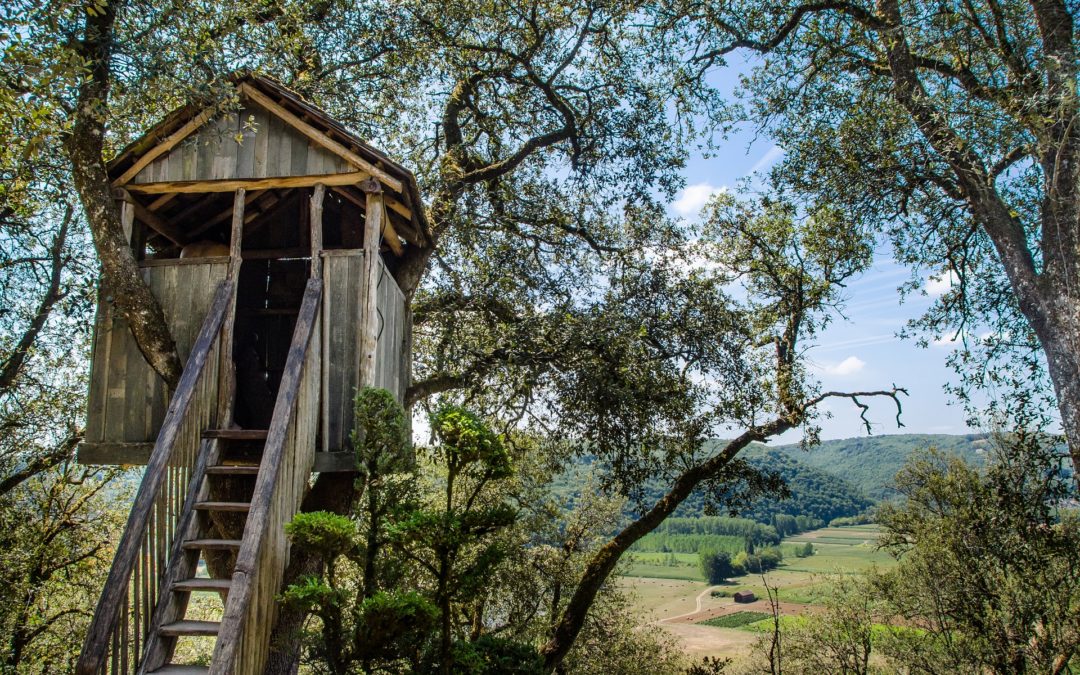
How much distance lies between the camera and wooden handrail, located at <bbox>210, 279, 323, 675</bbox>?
201 inches

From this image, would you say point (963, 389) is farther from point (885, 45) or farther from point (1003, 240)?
point (885, 45)

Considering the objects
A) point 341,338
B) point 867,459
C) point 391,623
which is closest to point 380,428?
point 391,623

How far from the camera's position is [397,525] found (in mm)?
5629

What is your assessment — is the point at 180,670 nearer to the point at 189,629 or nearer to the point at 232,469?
the point at 189,629

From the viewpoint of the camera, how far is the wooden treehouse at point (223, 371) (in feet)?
19.4

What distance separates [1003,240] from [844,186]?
318 centimetres

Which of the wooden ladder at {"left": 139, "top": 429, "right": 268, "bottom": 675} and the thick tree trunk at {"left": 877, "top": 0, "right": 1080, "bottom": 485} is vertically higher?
the thick tree trunk at {"left": 877, "top": 0, "right": 1080, "bottom": 485}

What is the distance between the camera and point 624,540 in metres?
12.5

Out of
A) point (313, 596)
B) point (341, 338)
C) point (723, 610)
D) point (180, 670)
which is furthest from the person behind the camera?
point (723, 610)

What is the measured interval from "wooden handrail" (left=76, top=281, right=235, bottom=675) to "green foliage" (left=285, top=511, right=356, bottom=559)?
4.77ft

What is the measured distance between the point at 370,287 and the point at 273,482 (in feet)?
8.71

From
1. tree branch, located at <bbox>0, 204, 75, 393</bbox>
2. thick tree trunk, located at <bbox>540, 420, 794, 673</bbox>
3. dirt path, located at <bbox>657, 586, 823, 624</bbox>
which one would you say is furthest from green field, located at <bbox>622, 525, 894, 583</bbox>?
tree branch, located at <bbox>0, 204, 75, 393</bbox>

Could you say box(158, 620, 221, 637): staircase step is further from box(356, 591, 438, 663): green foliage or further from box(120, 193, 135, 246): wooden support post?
box(120, 193, 135, 246): wooden support post

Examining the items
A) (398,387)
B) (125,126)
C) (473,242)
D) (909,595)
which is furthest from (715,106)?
(909,595)
